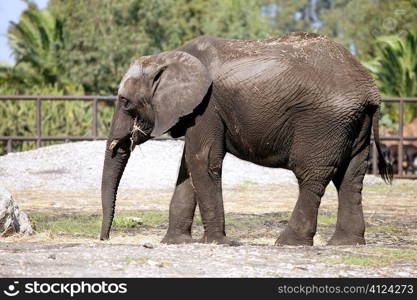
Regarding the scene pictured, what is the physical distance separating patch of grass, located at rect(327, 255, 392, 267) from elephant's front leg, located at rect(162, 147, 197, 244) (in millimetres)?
2585

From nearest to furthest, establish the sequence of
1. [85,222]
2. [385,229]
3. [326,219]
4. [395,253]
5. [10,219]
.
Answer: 1. [395,253]
2. [10,219]
3. [385,229]
4. [85,222]
5. [326,219]

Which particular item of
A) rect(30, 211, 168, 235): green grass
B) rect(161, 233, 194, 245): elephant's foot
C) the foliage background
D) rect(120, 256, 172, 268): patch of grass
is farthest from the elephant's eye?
the foliage background

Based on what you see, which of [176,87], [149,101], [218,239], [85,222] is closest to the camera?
[218,239]

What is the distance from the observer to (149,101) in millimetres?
11617

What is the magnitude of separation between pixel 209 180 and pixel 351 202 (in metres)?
1.58

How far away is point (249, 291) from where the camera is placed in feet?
25.8

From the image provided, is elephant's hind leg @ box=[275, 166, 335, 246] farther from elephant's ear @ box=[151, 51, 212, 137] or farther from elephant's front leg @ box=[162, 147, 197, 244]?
elephant's ear @ box=[151, 51, 212, 137]

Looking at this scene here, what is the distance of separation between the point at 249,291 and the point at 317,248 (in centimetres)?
252

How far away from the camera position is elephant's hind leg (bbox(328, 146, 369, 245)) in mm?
11617

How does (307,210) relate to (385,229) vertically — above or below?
above

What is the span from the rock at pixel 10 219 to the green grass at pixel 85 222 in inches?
30.3

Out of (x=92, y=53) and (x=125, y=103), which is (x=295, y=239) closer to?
(x=125, y=103)

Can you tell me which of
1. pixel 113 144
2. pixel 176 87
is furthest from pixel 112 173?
pixel 176 87

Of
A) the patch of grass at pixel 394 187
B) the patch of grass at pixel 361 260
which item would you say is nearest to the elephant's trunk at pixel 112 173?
the patch of grass at pixel 361 260
